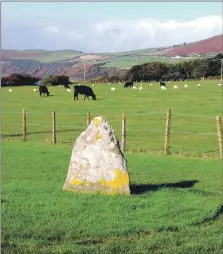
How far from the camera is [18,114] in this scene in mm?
54250

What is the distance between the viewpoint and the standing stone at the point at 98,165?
14.3 metres

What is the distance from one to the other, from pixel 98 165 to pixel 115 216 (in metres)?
2.35

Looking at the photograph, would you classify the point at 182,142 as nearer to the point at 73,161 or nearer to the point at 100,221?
the point at 73,161

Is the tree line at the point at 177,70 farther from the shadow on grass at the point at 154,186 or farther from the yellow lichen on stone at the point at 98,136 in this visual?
the yellow lichen on stone at the point at 98,136

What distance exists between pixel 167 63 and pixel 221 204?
125m

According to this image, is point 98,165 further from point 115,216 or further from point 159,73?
Result: point 159,73

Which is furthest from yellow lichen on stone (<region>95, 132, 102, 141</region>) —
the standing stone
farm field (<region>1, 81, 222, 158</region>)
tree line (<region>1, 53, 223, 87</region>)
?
tree line (<region>1, 53, 223, 87</region>)

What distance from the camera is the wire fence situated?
27.7m

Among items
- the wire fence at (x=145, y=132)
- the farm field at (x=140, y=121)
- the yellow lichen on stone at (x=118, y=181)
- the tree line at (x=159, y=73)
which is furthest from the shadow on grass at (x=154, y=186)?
the tree line at (x=159, y=73)

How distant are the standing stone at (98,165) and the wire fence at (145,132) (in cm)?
1094

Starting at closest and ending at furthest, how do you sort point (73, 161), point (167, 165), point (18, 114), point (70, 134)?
1. point (73, 161)
2. point (167, 165)
3. point (70, 134)
4. point (18, 114)

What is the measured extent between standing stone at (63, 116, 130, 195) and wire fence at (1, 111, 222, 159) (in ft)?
35.9

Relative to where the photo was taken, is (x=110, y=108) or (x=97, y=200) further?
(x=110, y=108)

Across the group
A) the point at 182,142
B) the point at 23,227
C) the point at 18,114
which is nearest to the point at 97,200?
the point at 23,227
